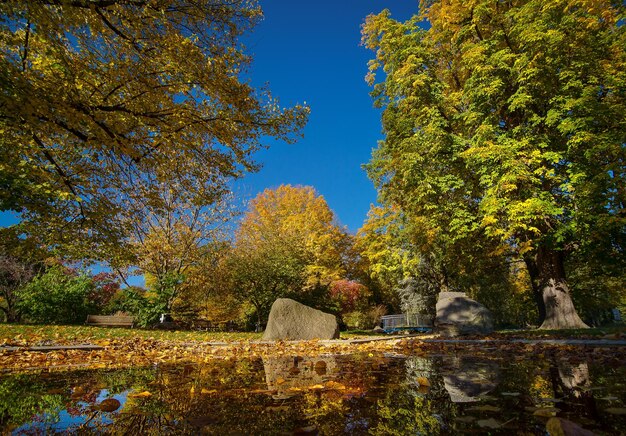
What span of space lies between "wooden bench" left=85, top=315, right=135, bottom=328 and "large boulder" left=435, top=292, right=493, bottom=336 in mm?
14305

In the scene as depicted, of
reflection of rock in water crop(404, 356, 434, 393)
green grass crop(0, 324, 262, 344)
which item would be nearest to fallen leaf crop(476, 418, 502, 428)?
reflection of rock in water crop(404, 356, 434, 393)

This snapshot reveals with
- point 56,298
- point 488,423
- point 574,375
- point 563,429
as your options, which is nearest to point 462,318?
point 574,375

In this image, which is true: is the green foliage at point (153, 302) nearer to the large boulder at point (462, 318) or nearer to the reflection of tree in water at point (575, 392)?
the large boulder at point (462, 318)

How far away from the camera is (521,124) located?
37.9ft

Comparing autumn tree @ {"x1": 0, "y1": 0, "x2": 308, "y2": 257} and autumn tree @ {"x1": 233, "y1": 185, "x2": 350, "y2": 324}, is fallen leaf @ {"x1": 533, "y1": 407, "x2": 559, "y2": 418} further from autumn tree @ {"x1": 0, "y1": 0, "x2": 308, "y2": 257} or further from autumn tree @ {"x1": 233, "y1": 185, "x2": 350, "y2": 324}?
autumn tree @ {"x1": 233, "y1": 185, "x2": 350, "y2": 324}

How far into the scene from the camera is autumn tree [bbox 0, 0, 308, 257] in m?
5.41

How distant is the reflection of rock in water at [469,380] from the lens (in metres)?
2.19

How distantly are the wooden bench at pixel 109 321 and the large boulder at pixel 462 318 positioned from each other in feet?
46.9

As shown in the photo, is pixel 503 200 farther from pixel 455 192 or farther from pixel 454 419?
pixel 454 419

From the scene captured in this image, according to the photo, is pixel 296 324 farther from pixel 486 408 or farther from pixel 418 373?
pixel 486 408

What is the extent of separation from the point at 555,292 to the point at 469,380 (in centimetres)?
1164

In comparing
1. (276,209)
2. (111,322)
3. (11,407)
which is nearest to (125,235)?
(11,407)

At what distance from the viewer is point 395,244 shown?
1872cm

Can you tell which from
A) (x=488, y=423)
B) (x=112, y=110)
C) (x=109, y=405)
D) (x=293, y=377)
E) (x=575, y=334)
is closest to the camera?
(x=488, y=423)
